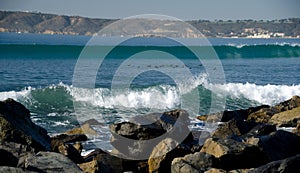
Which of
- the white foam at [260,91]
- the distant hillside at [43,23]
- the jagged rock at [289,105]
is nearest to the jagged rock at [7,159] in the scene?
the jagged rock at [289,105]

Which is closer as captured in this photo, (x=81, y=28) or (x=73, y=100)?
(x=73, y=100)

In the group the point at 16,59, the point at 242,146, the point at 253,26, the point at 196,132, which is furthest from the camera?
the point at 253,26

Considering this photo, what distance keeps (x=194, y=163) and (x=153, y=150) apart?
5.43 ft

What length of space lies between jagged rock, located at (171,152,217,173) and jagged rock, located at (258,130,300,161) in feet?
4.17

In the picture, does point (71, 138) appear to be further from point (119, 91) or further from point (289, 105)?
point (119, 91)

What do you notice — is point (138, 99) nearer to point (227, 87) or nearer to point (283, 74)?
point (227, 87)

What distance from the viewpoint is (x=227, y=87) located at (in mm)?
27094

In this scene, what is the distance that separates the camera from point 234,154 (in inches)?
332

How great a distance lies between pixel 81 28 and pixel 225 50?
8110cm

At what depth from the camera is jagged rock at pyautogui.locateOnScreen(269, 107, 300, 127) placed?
14078mm

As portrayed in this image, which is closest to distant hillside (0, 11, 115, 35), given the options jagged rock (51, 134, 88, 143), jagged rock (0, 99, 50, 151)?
jagged rock (51, 134, 88, 143)

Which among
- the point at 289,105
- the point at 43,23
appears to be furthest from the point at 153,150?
the point at 43,23

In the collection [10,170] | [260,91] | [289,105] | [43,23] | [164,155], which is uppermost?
[43,23]

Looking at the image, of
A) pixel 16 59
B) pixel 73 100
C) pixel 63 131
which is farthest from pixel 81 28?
pixel 63 131
